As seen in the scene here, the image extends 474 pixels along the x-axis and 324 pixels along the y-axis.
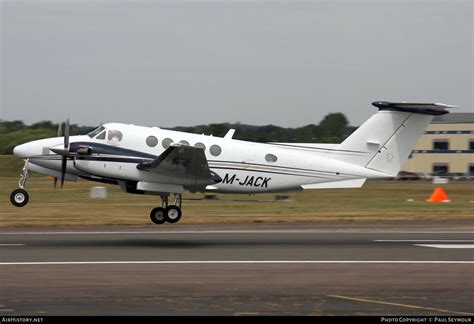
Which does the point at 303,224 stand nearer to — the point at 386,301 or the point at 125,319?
the point at 386,301

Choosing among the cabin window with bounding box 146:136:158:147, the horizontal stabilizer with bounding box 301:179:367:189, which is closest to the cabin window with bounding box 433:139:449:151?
the horizontal stabilizer with bounding box 301:179:367:189

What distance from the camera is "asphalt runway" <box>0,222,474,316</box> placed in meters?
10.9

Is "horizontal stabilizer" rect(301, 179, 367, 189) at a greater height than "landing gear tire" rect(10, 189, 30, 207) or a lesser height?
greater

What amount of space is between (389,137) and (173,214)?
7.48 meters

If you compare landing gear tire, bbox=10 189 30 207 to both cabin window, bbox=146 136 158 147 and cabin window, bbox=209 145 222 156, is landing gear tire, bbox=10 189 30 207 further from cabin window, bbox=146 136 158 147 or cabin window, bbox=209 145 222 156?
cabin window, bbox=209 145 222 156

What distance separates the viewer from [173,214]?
22.3m

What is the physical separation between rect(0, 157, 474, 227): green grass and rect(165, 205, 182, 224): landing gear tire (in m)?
3.37

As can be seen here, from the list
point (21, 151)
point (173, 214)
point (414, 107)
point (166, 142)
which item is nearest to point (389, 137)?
point (414, 107)

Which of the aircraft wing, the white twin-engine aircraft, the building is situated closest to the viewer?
the aircraft wing

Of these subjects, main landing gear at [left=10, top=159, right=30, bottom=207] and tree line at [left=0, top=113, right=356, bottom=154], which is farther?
tree line at [left=0, top=113, right=356, bottom=154]

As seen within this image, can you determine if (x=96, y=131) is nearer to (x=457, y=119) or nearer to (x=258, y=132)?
(x=258, y=132)

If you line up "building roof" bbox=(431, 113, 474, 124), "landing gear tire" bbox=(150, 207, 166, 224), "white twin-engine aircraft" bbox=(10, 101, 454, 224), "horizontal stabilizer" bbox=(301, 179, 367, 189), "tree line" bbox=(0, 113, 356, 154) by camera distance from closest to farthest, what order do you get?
"white twin-engine aircraft" bbox=(10, 101, 454, 224), "landing gear tire" bbox=(150, 207, 166, 224), "horizontal stabilizer" bbox=(301, 179, 367, 189), "tree line" bbox=(0, 113, 356, 154), "building roof" bbox=(431, 113, 474, 124)

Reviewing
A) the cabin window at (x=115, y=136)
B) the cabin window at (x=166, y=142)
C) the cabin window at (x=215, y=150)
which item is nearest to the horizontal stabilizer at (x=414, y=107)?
the cabin window at (x=215, y=150)

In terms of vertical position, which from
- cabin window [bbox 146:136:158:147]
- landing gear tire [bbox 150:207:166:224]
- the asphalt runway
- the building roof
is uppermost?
the building roof
